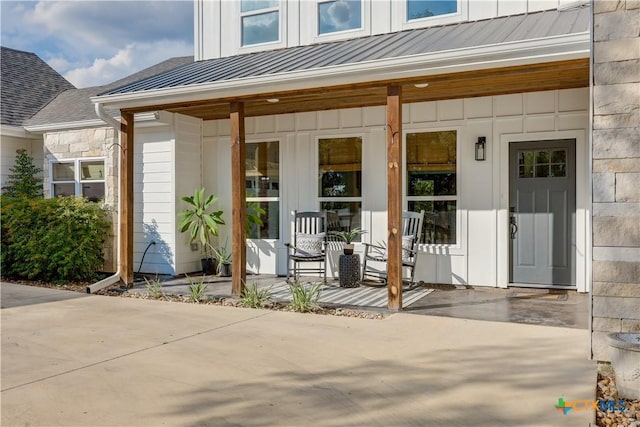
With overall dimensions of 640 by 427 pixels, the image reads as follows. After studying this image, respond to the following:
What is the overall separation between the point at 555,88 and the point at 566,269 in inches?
90.4

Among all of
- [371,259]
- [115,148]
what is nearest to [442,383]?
[371,259]

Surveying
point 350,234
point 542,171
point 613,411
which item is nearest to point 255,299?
point 350,234

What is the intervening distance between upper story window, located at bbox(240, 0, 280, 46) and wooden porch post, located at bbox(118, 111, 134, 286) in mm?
2538

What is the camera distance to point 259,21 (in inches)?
338

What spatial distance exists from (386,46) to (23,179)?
747 cm

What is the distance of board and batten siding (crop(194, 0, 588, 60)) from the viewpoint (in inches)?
275

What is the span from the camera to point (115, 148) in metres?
8.88

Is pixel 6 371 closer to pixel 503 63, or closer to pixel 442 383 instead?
pixel 442 383

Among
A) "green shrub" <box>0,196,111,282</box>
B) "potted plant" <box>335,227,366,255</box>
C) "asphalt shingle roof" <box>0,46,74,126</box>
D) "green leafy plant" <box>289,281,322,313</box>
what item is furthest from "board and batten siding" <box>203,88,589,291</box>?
"asphalt shingle roof" <box>0,46,74,126</box>

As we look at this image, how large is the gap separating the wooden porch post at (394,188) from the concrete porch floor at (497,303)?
39cm

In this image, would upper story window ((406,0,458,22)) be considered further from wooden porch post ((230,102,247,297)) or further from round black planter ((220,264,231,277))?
round black planter ((220,264,231,277))

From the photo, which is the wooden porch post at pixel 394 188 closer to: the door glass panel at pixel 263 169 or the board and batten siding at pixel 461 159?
the board and batten siding at pixel 461 159

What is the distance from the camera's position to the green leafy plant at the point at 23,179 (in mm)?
9898

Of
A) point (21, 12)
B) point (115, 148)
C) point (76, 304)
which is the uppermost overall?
point (21, 12)
